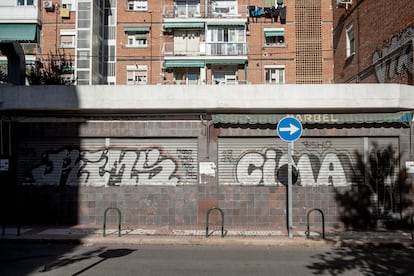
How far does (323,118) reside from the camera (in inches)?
476

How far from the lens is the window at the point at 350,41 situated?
21.2 m

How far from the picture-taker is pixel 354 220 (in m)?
12.1

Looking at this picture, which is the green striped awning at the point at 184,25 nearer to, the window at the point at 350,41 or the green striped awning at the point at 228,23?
the green striped awning at the point at 228,23

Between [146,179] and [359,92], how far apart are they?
21.7ft

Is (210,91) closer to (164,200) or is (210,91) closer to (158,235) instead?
(164,200)

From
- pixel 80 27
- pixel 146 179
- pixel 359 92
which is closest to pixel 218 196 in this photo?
pixel 146 179

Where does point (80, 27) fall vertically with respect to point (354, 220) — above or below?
above

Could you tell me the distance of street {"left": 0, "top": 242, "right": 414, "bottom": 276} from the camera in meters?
7.44

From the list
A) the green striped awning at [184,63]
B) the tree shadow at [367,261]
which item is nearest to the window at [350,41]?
the tree shadow at [367,261]

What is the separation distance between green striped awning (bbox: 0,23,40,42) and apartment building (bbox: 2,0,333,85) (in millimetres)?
684

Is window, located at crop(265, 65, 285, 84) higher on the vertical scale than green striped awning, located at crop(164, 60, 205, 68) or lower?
lower

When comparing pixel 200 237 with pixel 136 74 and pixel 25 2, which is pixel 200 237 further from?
pixel 25 2

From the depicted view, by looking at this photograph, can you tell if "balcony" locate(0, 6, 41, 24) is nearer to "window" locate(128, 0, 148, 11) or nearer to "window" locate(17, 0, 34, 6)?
"window" locate(17, 0, 34, 6)

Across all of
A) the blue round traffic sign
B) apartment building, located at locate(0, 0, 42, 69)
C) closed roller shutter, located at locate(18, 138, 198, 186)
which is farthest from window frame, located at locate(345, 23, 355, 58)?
apartment building, located at locate(0, 0, 42, 69)
